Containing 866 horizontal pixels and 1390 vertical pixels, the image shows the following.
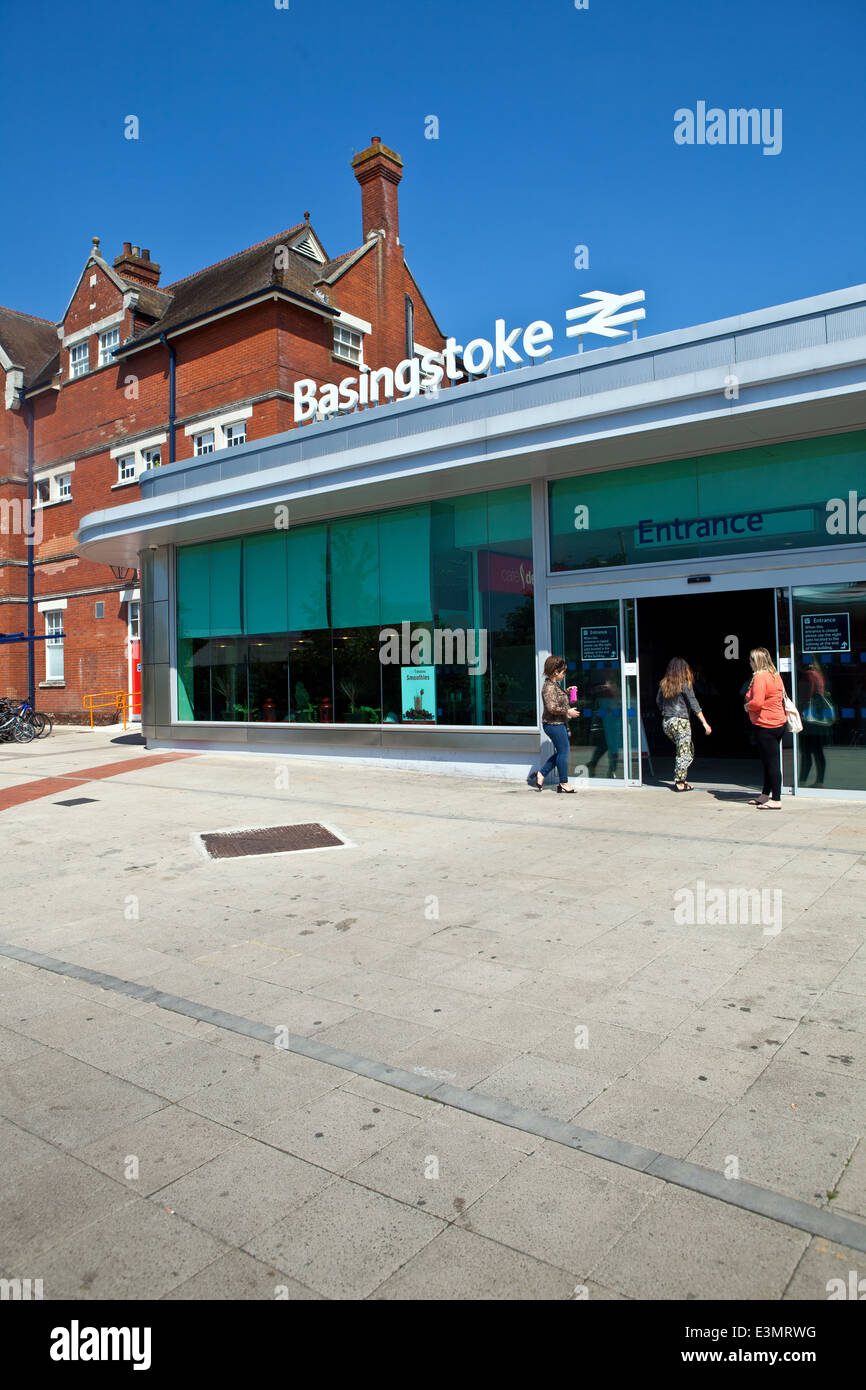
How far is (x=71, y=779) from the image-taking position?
47.7 feet

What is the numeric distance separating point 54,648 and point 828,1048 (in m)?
28.7

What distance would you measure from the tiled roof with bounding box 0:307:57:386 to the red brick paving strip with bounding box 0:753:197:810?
1969 cm

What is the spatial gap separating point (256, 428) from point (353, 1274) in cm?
2210

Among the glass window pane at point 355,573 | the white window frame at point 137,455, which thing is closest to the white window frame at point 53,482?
the white window frame at point 137,455

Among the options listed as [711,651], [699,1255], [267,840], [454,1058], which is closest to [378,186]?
[711,651]

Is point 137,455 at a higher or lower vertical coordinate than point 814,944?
higher

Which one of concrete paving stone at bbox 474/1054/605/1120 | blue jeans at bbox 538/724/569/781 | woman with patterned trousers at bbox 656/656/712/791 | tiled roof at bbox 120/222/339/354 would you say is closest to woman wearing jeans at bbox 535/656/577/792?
blue jeans at bbox 538/724/569/781

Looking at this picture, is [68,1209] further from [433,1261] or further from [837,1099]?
[837,1099]

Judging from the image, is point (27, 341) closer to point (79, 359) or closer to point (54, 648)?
point (79, 359)

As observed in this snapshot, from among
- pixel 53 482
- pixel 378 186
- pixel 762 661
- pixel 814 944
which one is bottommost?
pixel 814 944

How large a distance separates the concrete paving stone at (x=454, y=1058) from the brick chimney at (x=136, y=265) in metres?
29.7

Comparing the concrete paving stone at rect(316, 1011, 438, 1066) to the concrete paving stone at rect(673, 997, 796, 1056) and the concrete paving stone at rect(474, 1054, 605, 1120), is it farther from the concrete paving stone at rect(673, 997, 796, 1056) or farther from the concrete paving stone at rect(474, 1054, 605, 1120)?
the concrete paving stone at rect(673, 997, 796, 1056)

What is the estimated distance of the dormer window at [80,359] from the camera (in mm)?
28078

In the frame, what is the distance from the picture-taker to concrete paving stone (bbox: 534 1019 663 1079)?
3.95 meters
